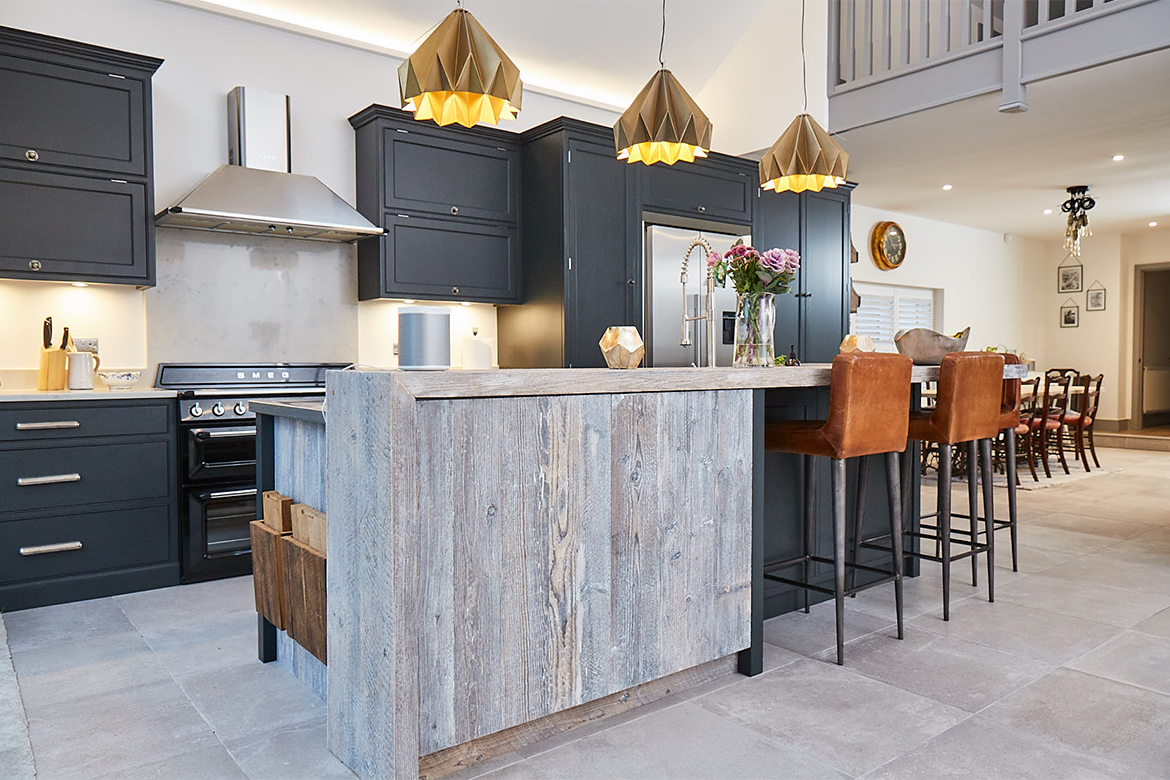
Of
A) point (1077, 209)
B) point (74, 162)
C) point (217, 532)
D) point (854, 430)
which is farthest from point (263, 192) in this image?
point (1077, 209)

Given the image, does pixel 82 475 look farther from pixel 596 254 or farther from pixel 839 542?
pixel 839 542

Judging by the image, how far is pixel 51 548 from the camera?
3412 millimetres

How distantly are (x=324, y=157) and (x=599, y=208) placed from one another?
166 centimetres

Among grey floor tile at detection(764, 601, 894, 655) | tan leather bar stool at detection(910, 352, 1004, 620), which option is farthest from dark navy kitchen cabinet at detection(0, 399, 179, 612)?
tan leather bar stool at detection(910, 352, 1004, 620)

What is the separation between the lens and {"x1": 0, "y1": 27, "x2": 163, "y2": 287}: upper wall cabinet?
11.5 ft

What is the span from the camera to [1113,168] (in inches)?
270

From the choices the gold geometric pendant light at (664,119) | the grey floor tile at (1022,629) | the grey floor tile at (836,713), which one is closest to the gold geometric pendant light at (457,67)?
the gold geometric pendant light at (664,119)

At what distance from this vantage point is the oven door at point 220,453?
3758mm

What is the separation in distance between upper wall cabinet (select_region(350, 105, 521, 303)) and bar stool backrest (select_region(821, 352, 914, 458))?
106 inches

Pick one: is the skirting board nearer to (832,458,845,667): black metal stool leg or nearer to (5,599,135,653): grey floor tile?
(832,458,845,667): black metal stool leg

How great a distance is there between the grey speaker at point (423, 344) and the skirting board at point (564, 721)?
3.14 feet

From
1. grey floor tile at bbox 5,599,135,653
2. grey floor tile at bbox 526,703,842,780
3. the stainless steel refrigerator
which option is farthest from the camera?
the stainless steel refrigerator

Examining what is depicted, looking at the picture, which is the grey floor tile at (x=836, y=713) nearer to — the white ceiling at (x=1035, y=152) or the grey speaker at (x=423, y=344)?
the grey speaker at (x=423, y=344)

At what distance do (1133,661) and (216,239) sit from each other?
4547 millimetres
